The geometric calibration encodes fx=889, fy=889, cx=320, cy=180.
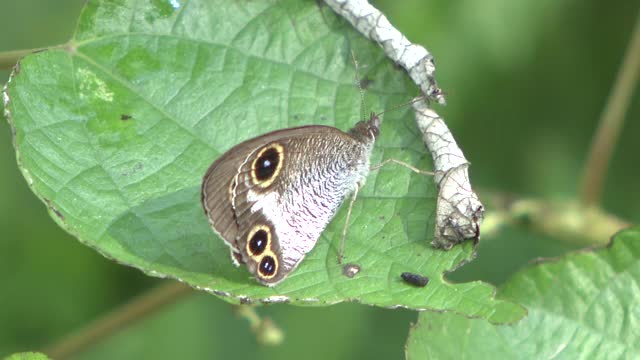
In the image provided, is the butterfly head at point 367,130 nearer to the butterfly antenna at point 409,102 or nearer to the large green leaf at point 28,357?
the butterfly antenna at point 409,102

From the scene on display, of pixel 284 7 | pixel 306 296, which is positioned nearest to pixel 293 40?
pixel 284 7

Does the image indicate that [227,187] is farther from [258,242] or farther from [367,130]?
[367,130]

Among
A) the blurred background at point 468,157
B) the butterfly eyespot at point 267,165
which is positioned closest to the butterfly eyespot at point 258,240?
the butterfly eyespot at point 267,165

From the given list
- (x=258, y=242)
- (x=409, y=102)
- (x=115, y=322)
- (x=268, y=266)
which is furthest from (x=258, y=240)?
(x=115, y=322)

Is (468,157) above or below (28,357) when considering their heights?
above

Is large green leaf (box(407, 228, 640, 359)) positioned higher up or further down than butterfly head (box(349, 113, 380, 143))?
further down

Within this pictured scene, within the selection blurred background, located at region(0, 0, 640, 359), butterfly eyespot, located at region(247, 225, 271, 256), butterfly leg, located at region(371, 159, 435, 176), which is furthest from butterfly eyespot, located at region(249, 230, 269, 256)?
blurred background, located at region(0, 0, 640, 359)

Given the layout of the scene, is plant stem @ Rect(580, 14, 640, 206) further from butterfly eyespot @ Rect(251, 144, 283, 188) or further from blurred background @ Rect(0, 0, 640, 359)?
butterfly eyespot @ Rect(251, 144, 283, 188)
